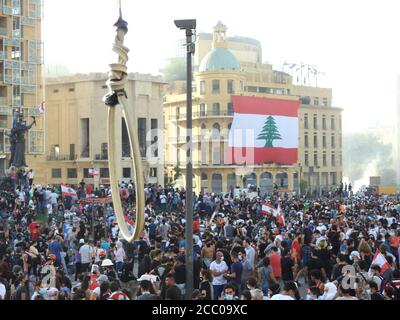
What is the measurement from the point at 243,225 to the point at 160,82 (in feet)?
Answer: 142

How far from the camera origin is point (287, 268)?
13.4 metres

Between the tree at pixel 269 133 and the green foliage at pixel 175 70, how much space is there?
35711 millimetres

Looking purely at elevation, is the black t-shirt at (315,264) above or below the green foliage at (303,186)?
below

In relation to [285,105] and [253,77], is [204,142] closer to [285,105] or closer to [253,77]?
[253,77]

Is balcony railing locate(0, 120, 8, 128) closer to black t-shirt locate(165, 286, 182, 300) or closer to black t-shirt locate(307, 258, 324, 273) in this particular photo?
black t-shirt locate(307, 258, 324, 273)

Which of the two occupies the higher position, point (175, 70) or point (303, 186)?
point (175, 70)

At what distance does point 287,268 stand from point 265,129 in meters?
34.0

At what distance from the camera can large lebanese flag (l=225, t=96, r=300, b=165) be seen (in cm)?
4600

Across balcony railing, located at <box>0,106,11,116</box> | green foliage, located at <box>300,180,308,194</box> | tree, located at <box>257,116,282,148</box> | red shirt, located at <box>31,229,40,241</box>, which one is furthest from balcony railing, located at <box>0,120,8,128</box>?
red shirt, located at <box>31,229,40,241</box>

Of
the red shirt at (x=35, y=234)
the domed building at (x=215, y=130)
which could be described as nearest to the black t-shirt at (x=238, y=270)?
the red shirt at (x=35, y=234)

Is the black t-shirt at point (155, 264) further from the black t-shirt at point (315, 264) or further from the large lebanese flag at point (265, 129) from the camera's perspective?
the large lebanese flag at point (265, 129)

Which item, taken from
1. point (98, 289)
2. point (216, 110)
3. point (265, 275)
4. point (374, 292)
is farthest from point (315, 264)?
point (216, 110)

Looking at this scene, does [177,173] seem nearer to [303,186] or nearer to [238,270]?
[303,186]

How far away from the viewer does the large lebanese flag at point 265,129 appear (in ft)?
151
